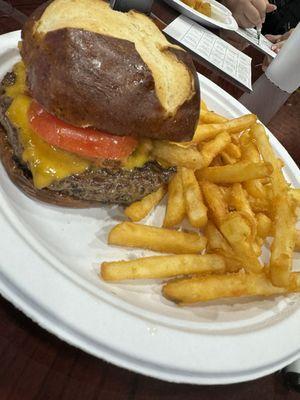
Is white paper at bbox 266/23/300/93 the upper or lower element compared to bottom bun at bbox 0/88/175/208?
upper

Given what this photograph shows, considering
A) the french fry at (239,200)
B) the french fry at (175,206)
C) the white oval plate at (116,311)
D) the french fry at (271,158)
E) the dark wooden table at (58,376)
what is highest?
the french fry at (271,158)

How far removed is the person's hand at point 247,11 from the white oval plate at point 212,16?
28.6 inches

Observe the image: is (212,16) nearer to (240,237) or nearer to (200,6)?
(200,6)

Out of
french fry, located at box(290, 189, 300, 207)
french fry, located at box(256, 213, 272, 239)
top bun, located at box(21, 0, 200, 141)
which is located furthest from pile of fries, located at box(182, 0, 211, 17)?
french fry, located at box(256, 213, 272, 239)

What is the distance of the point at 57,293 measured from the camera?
1198mm

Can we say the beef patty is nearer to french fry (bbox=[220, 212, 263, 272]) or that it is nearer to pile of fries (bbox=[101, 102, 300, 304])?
pile of fries (bbox=[101, 102, 300, 304])

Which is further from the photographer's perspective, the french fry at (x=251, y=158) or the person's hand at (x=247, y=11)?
the person's hand at (x=247, y=11)

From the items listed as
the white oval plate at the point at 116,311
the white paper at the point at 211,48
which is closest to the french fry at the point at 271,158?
the white oval plate at the point at 116,311

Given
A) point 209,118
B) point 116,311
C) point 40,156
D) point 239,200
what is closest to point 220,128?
point 209,118

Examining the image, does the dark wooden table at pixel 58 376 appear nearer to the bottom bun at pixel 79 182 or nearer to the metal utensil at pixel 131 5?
the bottom bun at pixel 79 182

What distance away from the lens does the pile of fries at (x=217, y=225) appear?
143 cm

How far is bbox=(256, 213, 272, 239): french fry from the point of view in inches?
66.5

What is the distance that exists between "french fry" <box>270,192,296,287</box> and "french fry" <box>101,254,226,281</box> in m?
0.19

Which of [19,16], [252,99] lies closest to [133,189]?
[19,16]
